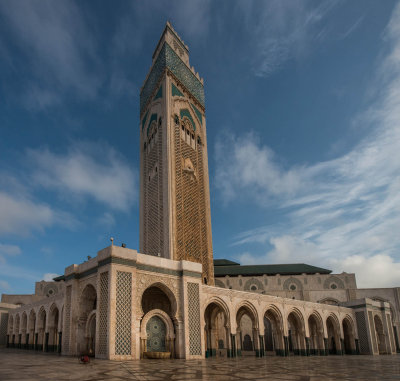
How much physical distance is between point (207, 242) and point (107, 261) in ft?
35.8

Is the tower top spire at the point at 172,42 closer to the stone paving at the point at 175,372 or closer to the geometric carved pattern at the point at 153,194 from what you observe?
the geometric carved pattern at the point at 153,194

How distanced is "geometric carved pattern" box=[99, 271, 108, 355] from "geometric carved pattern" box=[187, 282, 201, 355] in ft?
13.6

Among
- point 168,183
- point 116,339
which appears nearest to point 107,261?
point 116,339

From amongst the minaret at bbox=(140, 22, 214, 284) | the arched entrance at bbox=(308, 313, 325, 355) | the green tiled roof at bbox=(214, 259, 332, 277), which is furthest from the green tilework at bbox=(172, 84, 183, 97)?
the green tiled roof at bbox=(214, 259, 332, 277)

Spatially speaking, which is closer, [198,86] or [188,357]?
[188,357]

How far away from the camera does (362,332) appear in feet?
91.0

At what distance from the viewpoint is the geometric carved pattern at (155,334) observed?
51.8ft

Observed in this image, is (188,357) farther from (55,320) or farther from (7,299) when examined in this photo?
(7,299)

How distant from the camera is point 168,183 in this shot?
2242cm

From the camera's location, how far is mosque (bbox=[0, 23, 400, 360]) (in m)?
15.2

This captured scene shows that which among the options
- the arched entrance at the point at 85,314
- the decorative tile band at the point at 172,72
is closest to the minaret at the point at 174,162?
the decorative tile band at the point at 172,72

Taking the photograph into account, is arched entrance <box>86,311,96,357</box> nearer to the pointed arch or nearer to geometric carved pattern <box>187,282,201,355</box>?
geometric carved pattern <box>187,282,201,355</box>

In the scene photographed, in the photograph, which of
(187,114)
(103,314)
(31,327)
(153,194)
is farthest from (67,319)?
(187,114)

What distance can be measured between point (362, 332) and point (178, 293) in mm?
18459
